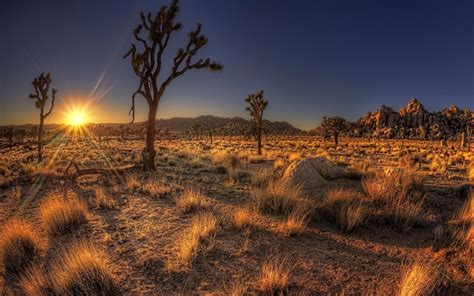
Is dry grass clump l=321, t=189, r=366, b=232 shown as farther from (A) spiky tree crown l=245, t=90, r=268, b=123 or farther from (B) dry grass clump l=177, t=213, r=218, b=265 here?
(A) spiky tree crown l=245, t=90, r=268, b=123

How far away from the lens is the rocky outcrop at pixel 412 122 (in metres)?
89.4

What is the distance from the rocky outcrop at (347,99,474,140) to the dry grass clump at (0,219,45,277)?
3659 inches

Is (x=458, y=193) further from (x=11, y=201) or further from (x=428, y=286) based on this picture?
(x=11, y=201)

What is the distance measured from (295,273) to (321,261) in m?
0.58

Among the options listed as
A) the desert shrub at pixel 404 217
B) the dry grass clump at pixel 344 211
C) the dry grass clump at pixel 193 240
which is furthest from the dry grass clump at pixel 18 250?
the desert shrub at pixel 404 217

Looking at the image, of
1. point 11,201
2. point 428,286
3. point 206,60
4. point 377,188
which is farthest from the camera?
point 206,60

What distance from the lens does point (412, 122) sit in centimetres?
10744

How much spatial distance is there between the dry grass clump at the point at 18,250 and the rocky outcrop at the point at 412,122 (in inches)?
3659

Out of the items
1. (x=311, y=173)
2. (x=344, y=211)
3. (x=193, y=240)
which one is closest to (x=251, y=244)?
(x=193, y=240)

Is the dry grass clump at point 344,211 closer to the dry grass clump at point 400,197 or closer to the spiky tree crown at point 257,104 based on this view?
the dry grass clump at point 400,197

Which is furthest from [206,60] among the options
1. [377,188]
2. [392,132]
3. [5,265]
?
[392,132]

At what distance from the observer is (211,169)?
12648 mm

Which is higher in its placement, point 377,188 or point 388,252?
point 377,188

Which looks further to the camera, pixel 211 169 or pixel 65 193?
pixel 211 169
